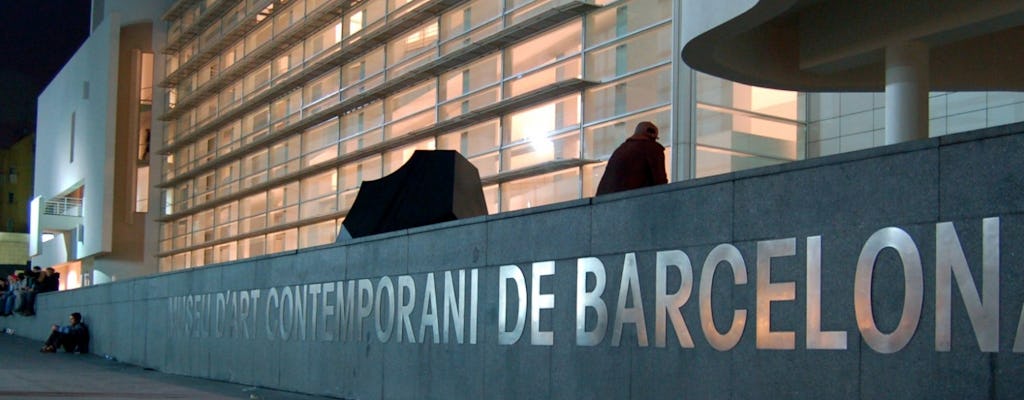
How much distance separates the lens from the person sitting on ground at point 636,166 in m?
10.8

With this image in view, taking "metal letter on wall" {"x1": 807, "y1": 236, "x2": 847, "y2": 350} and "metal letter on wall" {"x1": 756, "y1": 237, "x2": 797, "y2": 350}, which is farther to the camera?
"metal letter on wall" {"x1": 756, "y1": 237, "x2": 797, "y2": 350}

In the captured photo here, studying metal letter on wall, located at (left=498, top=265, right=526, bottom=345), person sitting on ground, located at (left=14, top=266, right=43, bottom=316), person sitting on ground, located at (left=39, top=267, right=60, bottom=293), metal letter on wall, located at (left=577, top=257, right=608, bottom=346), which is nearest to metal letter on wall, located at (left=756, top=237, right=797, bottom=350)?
metal letter on wall, located at (left=577, top=257, right=608, bottom=346)

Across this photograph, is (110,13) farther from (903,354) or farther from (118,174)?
(903,354)

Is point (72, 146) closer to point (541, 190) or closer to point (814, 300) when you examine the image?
point (541, 190)

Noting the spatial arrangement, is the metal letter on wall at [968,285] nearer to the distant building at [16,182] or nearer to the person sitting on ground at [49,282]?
the person sitting on ground at [49,282]

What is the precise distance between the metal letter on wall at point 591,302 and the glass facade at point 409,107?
539 inches

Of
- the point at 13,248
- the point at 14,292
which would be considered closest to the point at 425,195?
the point at 14,292

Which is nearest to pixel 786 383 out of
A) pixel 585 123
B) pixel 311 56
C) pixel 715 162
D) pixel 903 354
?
pixel 903 354

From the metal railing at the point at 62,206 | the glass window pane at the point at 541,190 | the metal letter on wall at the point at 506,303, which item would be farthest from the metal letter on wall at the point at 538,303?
the metal railing at the point at 62,206

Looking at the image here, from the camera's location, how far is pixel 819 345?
743 centimetres

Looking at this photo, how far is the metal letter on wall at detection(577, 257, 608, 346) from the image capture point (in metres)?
9.74

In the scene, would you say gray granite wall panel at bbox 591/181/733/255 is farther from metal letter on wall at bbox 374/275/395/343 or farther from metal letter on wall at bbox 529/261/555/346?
metal letter on wall at bbox 374/275/395/343

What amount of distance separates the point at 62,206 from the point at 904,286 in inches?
2354

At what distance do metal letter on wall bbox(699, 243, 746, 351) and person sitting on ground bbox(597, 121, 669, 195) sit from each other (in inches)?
95.5
